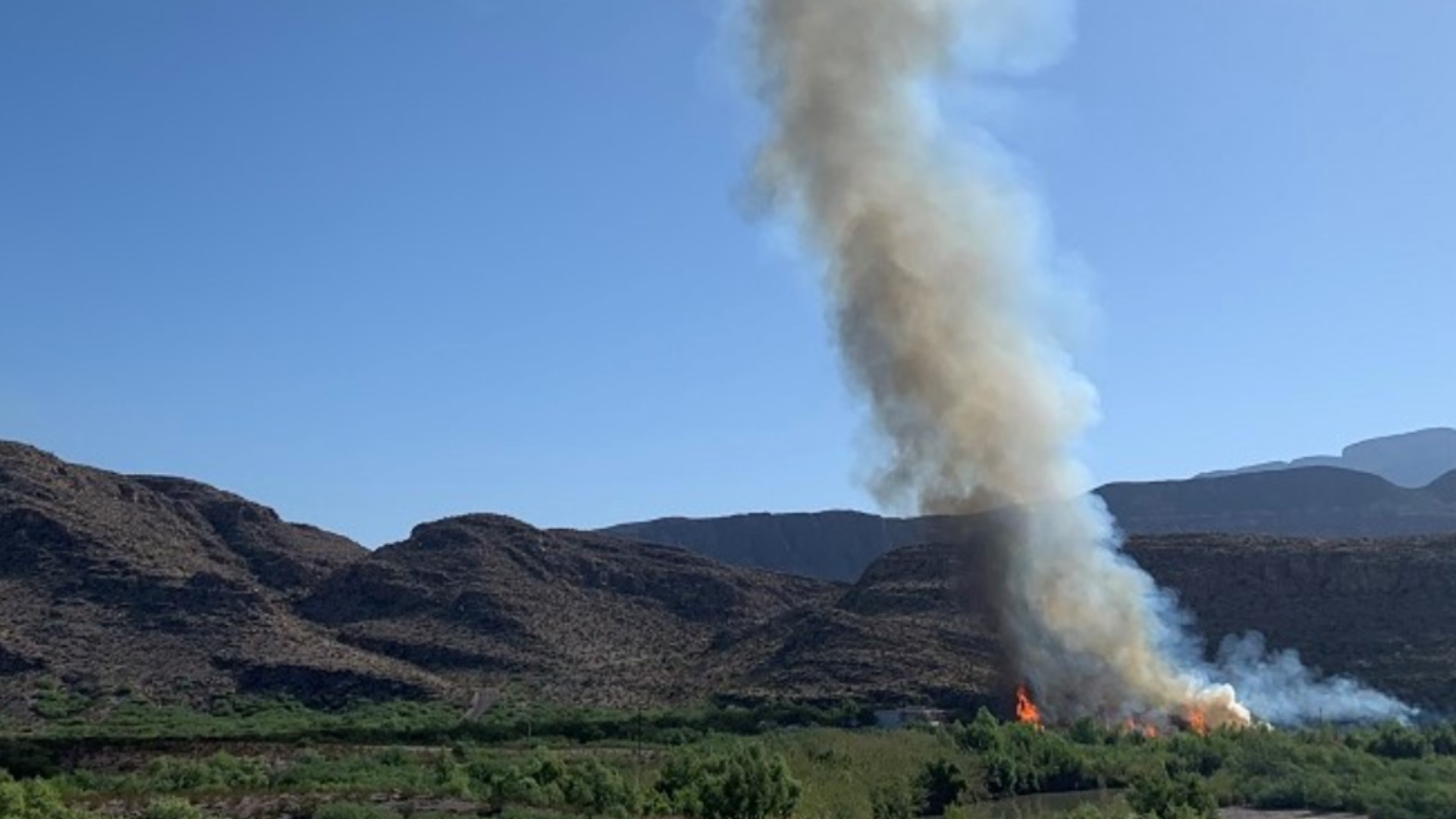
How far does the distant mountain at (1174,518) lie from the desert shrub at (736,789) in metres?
130

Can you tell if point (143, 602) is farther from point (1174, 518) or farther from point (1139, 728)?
point (1174, 518)

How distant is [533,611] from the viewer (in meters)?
98.8

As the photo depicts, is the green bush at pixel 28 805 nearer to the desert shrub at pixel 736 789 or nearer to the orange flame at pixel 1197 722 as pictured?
the desert shrub at pixel 736 789

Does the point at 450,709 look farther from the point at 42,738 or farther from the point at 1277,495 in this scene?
the point at 1277,495

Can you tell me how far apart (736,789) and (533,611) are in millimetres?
62366

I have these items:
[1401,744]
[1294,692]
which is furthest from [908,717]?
[1401,744]

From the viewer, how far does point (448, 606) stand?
98.4 metres

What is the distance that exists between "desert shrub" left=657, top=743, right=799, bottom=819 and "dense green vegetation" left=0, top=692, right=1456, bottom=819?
0.07 meters

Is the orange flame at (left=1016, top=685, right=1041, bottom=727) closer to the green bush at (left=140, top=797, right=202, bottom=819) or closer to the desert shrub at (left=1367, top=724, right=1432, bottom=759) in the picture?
the desert shrub at (left=1367, top=724, right=1432, bottom=759)

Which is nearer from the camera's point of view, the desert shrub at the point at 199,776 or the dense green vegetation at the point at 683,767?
the dense green vegetation at the point at 683,767

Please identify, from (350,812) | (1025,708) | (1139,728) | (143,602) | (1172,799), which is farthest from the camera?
(143,602)

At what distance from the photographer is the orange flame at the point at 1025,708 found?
64500 mm

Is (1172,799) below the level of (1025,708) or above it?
below

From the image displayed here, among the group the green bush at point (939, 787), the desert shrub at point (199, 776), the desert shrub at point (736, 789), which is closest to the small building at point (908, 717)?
the green bush at point (939, 787)
